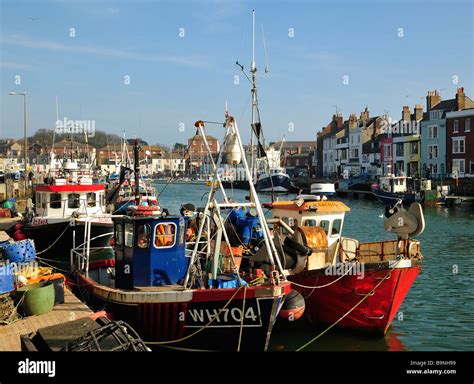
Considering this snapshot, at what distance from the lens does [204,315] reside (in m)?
13.1

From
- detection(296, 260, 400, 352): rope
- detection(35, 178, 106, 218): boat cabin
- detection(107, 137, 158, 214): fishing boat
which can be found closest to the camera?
detection(296, 260, 400, 352): rope

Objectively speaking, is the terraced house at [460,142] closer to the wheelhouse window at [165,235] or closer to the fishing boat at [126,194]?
the fishing boat at [126,194]

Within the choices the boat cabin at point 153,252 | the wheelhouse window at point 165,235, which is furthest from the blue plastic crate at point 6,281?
the wheelhouse window at point 165,235

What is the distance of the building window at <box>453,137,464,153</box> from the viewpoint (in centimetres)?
6844

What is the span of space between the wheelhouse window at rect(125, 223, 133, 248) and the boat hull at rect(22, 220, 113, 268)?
13.4m

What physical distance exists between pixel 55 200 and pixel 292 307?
17.4 metres

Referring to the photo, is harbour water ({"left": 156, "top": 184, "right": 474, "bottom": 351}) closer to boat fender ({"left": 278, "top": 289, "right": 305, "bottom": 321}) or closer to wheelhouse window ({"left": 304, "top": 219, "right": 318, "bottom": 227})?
boat fender ({"left": 278, "top": 289, "right": 305, "bottom": 321})

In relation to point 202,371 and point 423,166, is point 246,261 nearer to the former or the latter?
point 202,371

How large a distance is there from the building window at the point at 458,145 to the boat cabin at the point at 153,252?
202 feet

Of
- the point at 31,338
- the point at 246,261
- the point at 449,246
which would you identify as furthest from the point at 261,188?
the point at 31,338

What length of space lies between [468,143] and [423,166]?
8550mm

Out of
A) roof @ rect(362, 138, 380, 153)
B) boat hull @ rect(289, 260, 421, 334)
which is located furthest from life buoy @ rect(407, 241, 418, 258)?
roof @ rect(362, 138, 380, 153)

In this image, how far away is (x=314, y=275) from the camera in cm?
1616

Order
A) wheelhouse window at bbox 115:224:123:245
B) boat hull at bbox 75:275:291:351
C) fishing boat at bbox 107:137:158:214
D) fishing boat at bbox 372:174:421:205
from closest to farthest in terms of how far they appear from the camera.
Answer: boat hull at bbox 75:275:291:351
wheelhouse window at bbox 115:224:123:245
fishing boat at bbox 107:137:158:214
fishing boat at bbox 372:174:421:205
